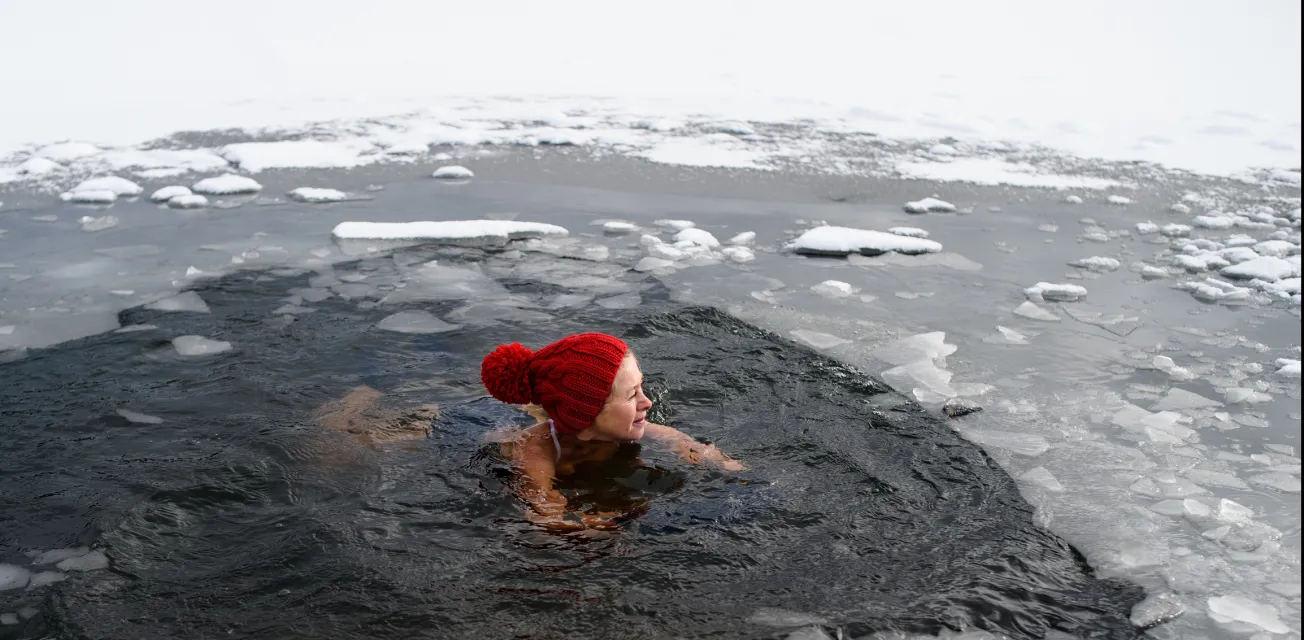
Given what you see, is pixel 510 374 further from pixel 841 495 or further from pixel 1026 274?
pixel 1026 274

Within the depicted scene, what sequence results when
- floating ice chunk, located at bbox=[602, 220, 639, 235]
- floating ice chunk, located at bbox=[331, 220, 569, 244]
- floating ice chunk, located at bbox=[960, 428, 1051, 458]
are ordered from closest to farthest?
floating ice chunk, located at bbox=[960, 428, 1051, 458]
floating ice chunk, located at bbox=[331, 220, 569, 244]
floating ice chunk, located at bbox=[602, 220, 639, 235]

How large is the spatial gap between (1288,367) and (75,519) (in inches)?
180

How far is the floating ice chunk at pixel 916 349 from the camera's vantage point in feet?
14.3

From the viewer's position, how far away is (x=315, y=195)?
7039 mm

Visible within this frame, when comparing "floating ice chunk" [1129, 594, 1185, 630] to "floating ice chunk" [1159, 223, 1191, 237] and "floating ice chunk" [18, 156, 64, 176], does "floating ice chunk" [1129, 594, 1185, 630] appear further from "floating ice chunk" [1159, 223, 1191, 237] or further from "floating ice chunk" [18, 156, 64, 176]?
"floating ice chunk" [18, 156, 64, 176]

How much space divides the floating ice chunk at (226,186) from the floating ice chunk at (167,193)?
12cm

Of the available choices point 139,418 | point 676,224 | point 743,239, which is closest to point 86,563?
point 139,418

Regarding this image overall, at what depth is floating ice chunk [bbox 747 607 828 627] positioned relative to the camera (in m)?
2.54

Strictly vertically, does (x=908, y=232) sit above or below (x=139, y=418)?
above

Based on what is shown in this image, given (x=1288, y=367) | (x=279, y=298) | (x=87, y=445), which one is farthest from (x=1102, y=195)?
(x=87, y=445)

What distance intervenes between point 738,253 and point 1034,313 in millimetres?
1694

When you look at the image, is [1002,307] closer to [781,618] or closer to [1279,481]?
[1279,481]

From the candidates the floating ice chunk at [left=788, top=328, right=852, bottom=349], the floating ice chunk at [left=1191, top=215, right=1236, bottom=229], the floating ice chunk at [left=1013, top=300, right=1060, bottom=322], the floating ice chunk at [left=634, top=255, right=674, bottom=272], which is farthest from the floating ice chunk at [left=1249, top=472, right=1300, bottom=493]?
the floating ice chunk at [left=1191, top=215, right=1236, bottom=229]

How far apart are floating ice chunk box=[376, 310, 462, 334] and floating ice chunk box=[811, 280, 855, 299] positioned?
1.85 meters
